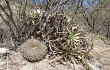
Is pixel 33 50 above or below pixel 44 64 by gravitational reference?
above

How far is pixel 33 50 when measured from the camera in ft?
24.5

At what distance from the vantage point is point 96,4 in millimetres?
14445

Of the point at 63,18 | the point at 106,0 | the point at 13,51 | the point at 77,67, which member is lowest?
the point at 77,67

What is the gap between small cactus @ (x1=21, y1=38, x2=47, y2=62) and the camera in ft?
24.5

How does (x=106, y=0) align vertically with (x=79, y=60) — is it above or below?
above

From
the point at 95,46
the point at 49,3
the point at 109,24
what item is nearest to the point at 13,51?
the point at 49,3

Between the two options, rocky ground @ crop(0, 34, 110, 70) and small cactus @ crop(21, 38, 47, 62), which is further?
small cactus @ crop(21, 38, 47, 62)

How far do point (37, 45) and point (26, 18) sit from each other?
134 centimetres

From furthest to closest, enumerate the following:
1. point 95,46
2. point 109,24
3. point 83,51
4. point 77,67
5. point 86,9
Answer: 1. point 109,24
2. point 86,9
3. point 95,46
4. point 83,51
5. point 77,67

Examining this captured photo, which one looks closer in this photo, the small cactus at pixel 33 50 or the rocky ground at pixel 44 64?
the rocky ground at pixel 44 64

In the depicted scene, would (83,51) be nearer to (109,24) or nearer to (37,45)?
(37,45)

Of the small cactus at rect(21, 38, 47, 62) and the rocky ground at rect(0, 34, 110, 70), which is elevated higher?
the small cactus at rect(21, 38, 47, 62)

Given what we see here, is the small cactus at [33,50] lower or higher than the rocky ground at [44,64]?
higher

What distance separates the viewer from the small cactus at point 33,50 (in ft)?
24.5
